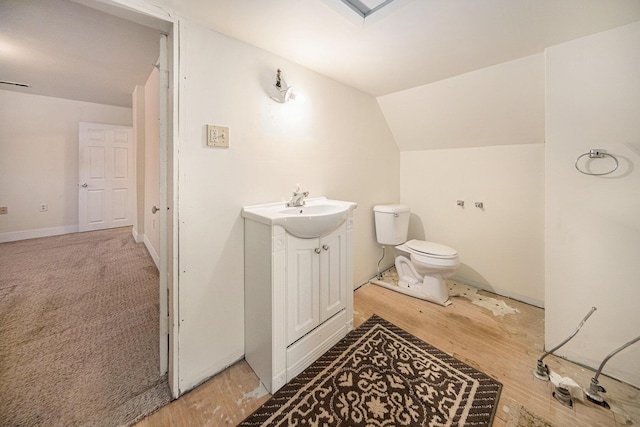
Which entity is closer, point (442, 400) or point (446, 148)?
point (442, 400)

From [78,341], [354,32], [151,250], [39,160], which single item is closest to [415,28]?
[354,32]

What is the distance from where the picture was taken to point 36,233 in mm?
3904

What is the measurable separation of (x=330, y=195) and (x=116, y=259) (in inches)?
121

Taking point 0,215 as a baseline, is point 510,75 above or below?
above

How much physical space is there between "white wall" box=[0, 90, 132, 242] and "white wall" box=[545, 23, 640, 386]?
6342 millimetres

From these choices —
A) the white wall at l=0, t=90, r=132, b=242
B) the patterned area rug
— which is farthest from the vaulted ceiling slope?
the white wall at l=0, t=90, r=132, b=242

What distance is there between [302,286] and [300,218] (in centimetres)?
42

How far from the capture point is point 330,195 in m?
2.11

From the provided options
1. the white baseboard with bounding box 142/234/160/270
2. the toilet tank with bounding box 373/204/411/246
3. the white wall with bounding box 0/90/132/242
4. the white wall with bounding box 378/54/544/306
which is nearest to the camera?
the white wall with bounding box 378/54/544/306

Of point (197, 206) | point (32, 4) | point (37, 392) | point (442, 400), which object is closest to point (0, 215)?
point (32, 4)

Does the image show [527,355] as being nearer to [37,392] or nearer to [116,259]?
[37,392]

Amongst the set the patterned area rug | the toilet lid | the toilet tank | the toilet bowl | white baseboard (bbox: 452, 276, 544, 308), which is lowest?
the patterned area rug

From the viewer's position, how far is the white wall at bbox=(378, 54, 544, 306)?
1906 mm

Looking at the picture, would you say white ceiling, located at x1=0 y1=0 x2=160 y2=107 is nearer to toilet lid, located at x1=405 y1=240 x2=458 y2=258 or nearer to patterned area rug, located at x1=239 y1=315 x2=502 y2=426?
patterned area rug, located at x1=239 y1=315 x2=502 y2=426
